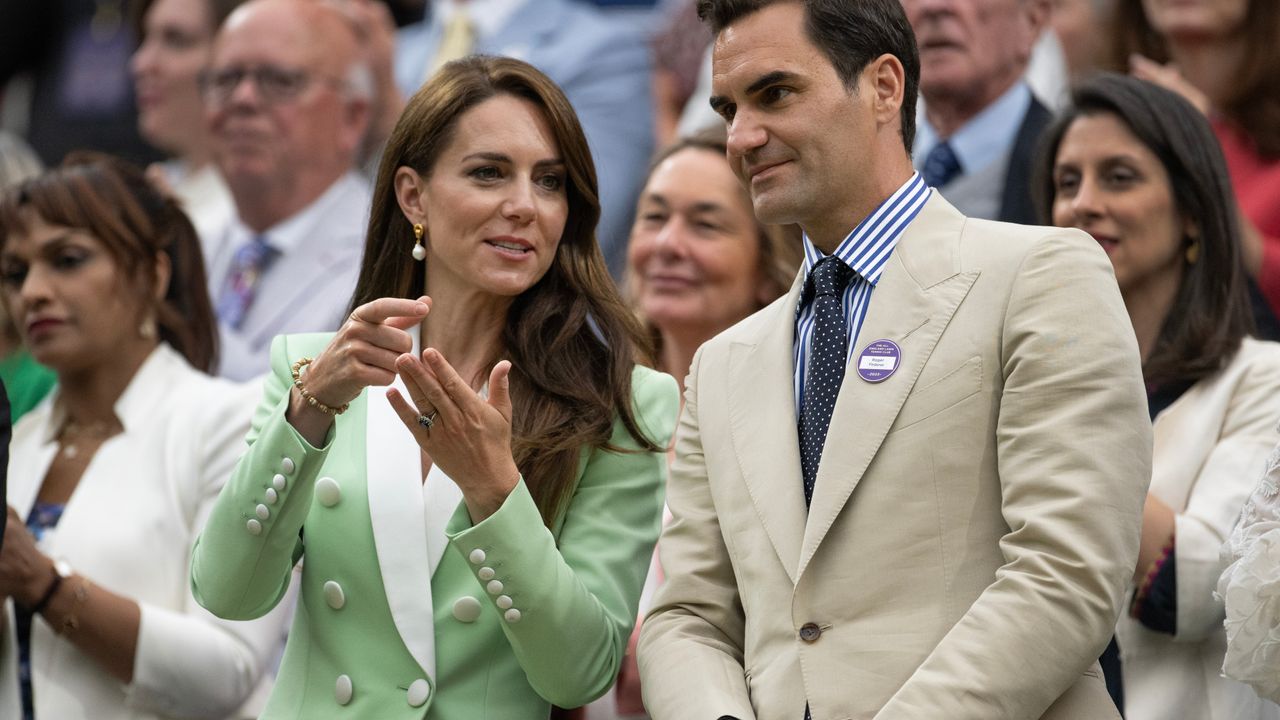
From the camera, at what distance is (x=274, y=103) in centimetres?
698

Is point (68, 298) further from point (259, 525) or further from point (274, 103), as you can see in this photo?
point (274, 103)

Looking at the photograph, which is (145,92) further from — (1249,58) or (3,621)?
(1249,58)

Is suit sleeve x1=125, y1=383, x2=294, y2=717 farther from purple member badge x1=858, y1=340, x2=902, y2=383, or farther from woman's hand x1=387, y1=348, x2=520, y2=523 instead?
purple member badge x1=858, y1=340, x2=902, y2=383

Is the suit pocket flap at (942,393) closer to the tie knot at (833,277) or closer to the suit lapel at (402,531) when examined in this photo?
the tie knot at (833,277)

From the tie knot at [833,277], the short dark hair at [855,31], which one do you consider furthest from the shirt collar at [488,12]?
the tie knot at [833,277]

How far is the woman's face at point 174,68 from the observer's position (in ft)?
26.2

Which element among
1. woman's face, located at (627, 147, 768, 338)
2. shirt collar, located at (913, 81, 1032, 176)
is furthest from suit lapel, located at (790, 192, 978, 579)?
shirt collar, located at (913, 81, 1032, 176)

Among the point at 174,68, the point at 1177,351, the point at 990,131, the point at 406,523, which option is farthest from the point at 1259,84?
the point at 174,68

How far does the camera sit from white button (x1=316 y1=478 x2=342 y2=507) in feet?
11.3

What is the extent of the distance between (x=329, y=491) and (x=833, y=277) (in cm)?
109

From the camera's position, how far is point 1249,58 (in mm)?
5359

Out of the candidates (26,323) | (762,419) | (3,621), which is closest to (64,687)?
(3,621)

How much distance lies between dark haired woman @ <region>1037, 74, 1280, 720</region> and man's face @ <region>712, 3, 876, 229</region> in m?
1.17

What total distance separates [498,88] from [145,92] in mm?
4902
